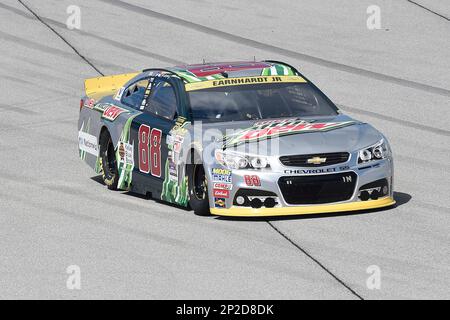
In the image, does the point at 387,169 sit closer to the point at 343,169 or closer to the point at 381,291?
the point at 343,169

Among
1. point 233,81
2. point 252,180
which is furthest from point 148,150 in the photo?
point 252,180

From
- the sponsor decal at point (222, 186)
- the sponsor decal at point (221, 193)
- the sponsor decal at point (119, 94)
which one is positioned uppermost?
the sponsor decal at point (119, 94)

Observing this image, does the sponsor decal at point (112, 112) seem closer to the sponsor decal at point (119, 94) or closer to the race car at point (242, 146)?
the race car at point (242, 146)

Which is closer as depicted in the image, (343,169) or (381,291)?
(381,291)

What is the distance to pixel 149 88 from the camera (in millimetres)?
13383

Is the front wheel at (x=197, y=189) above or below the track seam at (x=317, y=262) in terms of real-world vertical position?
above

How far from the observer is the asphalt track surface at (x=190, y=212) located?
30.6ft

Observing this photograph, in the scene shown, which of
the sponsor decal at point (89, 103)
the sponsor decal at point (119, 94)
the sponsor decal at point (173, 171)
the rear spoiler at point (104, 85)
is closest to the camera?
the sponsor decal at point (173, 171)

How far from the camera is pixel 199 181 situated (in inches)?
464

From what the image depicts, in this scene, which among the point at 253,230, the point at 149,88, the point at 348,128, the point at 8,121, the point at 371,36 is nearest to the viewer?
the point at 253,230

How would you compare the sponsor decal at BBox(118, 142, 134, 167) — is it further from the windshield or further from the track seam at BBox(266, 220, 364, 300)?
the track seam at BBox(266, 220, 364, 300)

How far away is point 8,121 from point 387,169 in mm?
7418

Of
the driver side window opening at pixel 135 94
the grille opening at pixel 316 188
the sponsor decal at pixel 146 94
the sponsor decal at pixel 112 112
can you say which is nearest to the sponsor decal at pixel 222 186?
the grille opening at pixel 316 188
